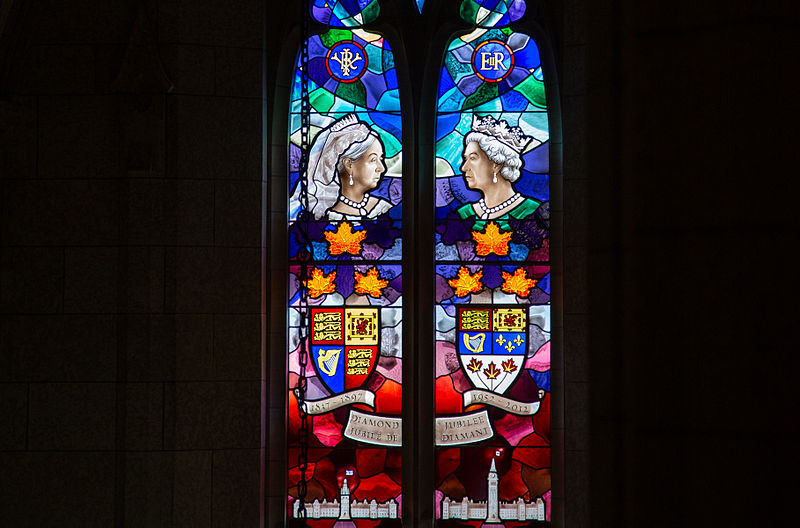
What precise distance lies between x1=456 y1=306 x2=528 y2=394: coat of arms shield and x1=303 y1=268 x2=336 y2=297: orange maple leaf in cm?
66

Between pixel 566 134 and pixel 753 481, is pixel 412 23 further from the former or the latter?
pixel 753 481

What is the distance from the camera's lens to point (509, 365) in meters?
3.91

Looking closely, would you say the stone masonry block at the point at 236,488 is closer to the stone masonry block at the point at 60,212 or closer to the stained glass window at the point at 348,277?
the stained glass window at the point at 348,277

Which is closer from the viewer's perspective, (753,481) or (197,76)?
(753,481)

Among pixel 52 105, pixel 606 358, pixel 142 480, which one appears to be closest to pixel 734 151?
pixel 606 358

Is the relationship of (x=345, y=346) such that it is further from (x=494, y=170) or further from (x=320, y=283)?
(x=494, y=170)

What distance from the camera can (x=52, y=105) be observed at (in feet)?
12.1

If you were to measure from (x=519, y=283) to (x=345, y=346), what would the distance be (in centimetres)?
92

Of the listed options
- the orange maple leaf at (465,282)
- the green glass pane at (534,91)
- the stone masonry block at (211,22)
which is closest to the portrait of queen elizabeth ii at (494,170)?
the green glass pane at (534,91)

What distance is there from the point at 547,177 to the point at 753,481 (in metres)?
3.37

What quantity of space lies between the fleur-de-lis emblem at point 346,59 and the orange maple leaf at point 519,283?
133 cm

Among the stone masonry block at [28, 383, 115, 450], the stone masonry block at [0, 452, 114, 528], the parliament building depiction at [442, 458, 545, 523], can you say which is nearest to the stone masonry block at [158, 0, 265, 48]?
the stone masonry block at [28, 383, 115, 450]

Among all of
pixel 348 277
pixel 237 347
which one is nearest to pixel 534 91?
pixel 348 277

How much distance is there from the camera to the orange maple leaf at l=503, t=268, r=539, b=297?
156 inches
